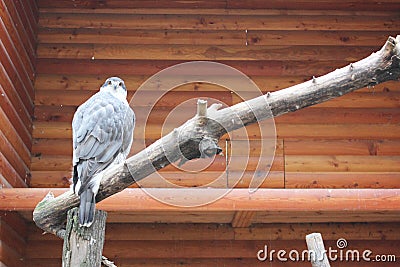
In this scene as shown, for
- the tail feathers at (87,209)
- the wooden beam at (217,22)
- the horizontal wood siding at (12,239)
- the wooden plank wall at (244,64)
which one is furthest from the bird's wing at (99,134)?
the wooden beam at (217,22)

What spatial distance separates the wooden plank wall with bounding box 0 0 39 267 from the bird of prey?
1.09 metres

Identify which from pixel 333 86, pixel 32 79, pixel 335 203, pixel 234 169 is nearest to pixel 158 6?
pixel 32 79

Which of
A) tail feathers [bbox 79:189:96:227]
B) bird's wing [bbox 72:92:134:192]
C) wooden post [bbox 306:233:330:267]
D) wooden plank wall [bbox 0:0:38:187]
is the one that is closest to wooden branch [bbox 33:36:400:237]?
tail feathers [bbox 79:189:96:227]

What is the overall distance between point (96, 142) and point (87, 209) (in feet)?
2.05

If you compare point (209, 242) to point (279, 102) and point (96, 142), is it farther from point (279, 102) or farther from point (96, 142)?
point (279, 102)

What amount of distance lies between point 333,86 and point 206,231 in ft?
10.2

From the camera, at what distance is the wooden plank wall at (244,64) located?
4.88 m

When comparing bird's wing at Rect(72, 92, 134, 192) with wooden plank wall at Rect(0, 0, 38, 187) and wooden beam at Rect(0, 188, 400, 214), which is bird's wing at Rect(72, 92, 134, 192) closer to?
wooden beam at Rect(0, 188, 400, 214)

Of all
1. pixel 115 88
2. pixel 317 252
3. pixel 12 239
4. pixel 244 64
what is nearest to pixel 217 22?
pixel 244 64

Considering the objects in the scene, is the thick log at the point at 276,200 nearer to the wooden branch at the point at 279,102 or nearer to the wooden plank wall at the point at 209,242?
the wooden plank wall at the point at 209,242

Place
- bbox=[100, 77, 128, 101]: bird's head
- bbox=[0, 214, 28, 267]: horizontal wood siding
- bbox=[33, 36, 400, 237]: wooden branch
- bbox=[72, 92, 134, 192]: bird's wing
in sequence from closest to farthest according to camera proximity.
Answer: bbox=[33, 36, 400, 237]: wooden branch, bbox=[72, 92, 134, 192]: bird's wing, bbox=[100, 77, 128, 101]: bird's head, bbox=[0, 214, 28, 267]: horizontal wood siding

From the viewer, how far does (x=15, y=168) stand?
437 centimetres

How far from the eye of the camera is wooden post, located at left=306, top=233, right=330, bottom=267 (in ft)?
8.01

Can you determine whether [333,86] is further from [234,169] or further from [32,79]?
[32,79]
